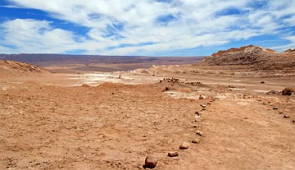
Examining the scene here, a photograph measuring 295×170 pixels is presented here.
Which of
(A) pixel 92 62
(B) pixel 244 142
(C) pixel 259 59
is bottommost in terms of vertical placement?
(B) pixel 244 142

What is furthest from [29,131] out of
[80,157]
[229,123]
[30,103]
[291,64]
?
[291,64]

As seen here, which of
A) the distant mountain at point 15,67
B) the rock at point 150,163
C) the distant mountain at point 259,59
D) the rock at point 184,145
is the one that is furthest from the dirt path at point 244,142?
the distant mountain at point 259,59

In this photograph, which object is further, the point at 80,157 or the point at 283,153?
the point at 283,153

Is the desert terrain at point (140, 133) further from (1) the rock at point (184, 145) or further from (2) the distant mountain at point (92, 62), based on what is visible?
(2) the distant mountain at point (92, 62)

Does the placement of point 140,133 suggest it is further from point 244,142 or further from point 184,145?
point 244,142

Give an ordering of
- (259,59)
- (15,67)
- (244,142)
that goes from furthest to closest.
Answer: (259,59) → (15,67) → (244,142)

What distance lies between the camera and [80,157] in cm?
504

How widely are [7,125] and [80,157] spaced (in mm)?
2895

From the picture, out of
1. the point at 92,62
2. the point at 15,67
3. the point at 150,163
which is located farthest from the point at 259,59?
the point at 92,62

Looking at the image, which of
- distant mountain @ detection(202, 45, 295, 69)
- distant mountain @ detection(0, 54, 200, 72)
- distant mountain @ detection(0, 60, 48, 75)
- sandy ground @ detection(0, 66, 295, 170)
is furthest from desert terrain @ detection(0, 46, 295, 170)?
distant mountain @ detection(0, 54, 200, 72)

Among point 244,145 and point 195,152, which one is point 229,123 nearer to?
point 244,145

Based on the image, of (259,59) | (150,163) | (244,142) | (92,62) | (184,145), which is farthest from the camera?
(92,62)

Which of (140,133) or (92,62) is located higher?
(92,62)

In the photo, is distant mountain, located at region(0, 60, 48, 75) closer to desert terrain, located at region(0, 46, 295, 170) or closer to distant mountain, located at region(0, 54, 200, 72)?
desert terrain, located at region(0, 46, 295, 170)
